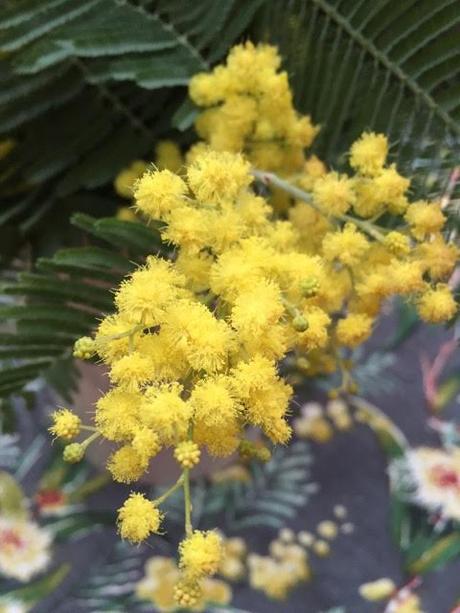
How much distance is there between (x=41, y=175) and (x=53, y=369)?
11 cm

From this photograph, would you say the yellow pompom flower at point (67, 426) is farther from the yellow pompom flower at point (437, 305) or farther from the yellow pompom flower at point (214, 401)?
the yellow pompom flower at point (437, 305)

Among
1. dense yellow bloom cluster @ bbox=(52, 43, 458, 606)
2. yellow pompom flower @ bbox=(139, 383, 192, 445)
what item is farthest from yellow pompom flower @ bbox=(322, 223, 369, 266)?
yellow pompom flower @ bbox=(139, 383, 192, 445)

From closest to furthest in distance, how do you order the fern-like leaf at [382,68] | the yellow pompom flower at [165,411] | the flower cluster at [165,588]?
the yellow pompom flower at [165,411], the fern-like leaf at [382,68], the flower cluster at [165,588]

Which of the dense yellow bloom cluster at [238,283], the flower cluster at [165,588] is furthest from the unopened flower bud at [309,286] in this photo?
the flower cluster at [165,588]

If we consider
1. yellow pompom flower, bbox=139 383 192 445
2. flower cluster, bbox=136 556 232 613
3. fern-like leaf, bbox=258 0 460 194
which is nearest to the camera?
yellow pompom flower, bbox=139 383 192 445

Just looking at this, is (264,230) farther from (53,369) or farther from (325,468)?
(325,468)

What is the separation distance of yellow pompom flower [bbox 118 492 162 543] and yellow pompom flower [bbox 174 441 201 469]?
0.02m

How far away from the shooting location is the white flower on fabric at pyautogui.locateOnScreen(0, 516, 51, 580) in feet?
1.84

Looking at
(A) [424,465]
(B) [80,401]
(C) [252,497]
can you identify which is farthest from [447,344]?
(B) [80,401]

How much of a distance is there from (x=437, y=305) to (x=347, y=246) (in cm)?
5

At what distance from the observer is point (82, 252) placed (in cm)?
39

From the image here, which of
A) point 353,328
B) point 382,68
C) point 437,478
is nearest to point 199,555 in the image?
point 353,328

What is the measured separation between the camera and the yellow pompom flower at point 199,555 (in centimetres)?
27

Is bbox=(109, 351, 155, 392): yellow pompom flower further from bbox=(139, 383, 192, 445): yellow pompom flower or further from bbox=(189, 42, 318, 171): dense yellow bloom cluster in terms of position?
A: bbox=(189, 42, 318, 171): dense yellow bloom cluster
